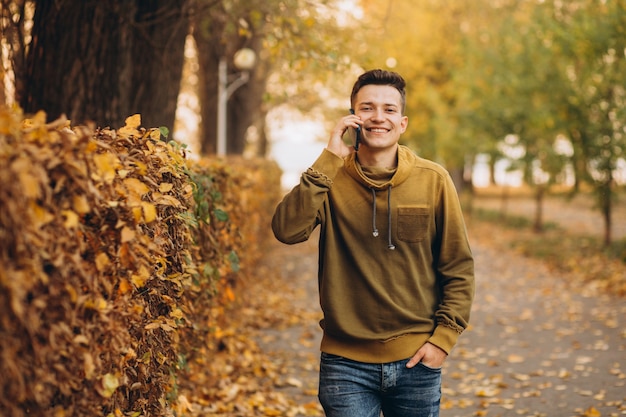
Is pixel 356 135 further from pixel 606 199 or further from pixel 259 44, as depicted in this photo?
pixel 259 44

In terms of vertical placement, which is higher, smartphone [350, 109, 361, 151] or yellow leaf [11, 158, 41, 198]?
smartphone [350, 109, 361, 151]

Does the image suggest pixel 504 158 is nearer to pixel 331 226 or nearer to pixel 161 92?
pixel 161 92

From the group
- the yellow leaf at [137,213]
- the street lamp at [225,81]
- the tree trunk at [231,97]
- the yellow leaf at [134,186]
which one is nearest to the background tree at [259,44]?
the tree trunk at [231,97]

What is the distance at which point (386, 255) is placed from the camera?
3.16 m

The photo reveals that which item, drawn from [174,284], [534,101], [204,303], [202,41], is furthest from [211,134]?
[174,284]

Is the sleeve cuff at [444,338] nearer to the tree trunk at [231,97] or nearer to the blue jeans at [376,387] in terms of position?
the blue jeans at [376,387]

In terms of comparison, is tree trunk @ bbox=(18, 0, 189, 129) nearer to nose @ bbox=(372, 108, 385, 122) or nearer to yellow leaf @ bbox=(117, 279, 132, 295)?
nose @ bbox=(372, 108, 385, 122)

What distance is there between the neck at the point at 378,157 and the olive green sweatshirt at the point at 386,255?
63 mm

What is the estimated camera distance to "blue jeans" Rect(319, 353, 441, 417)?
3.06 m

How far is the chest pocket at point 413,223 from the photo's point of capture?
315 centimetres

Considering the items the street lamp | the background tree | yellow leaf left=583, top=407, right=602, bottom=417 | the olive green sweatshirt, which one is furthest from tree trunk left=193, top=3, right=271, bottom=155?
the olive green sweatshirt

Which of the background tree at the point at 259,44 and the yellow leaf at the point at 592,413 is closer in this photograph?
the yellow leaf at the point at 592,413

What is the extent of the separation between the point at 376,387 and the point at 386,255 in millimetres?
591

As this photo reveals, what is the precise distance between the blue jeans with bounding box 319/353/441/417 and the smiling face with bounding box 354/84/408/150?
1012 mm
